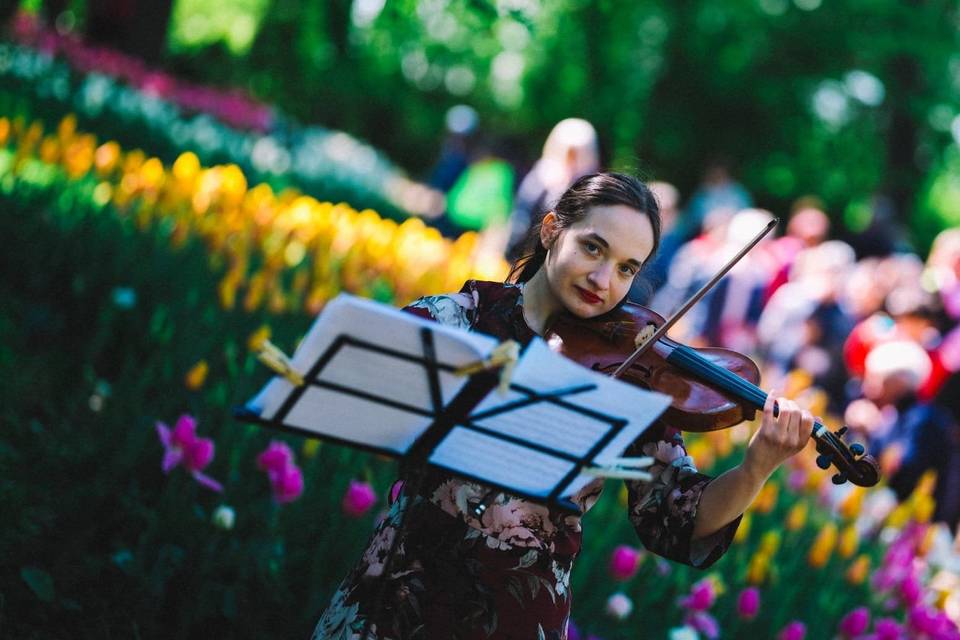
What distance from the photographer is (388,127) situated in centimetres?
3130

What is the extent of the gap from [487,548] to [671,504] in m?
0.39

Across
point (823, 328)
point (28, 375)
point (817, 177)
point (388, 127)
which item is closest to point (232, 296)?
point (28, 375)

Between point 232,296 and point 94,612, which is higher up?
point 232,296

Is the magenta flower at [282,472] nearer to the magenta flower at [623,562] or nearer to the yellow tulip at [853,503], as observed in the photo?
the magenta flower at [623,562]

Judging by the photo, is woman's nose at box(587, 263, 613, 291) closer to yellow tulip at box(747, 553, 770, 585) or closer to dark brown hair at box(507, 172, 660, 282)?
dark brown hair at box(507, 172, 660, 282)

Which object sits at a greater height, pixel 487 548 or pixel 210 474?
pixel 487 548

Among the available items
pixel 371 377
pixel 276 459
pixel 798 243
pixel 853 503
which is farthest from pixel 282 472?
pixel 798 243

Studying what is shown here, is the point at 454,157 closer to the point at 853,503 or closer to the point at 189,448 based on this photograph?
the point at 853,503

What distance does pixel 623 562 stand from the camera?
372cm

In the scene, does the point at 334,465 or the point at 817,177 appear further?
the point at 817,177

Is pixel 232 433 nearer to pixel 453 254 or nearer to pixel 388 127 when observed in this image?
pixel 453 254

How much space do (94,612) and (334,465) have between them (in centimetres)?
89

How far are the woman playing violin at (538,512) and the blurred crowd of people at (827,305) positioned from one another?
2.73 metres

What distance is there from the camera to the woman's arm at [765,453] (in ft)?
7.45
